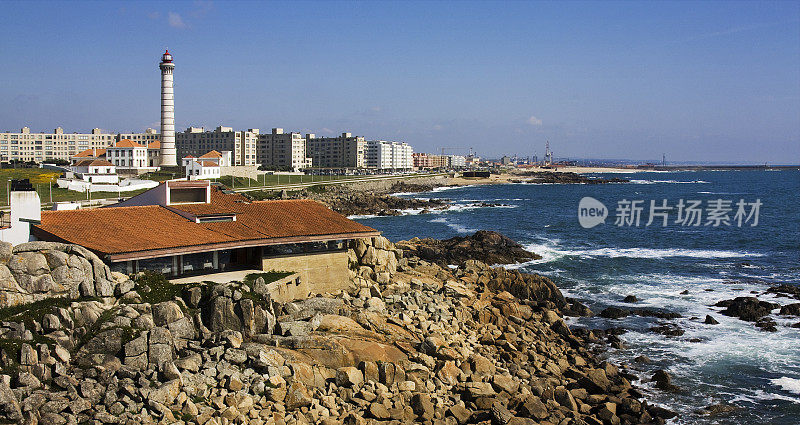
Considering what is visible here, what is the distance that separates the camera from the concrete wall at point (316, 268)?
21.8 metres

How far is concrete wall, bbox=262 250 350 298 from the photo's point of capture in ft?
71.5

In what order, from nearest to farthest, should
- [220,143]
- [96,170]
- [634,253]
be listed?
[634,253] < [96,170] < [220,143]

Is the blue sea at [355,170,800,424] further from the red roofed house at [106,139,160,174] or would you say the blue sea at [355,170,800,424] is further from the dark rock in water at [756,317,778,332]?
the red roofed house at [106,139,160,174]

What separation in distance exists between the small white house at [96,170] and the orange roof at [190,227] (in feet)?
164

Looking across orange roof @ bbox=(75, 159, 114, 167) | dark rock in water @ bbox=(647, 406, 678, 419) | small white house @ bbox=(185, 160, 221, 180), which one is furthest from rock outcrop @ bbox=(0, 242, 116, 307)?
small white house @ bbox=(185, 160, 221, 180)

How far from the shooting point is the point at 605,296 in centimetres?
3177

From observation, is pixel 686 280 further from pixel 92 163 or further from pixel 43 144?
pixel 43 144

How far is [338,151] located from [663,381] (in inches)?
6836

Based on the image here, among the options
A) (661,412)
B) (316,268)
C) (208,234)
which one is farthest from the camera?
(316,268)

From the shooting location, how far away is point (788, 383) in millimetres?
20766

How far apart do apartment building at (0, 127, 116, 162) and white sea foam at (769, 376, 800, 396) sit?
13701 cm

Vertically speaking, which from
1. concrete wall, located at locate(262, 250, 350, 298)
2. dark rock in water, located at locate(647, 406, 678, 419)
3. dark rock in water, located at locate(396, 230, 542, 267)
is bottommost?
dark rock in water, located at locate(647, 406, 678, 419)


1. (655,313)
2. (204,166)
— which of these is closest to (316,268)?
(655,313)

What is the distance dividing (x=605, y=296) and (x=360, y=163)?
162555 mm
